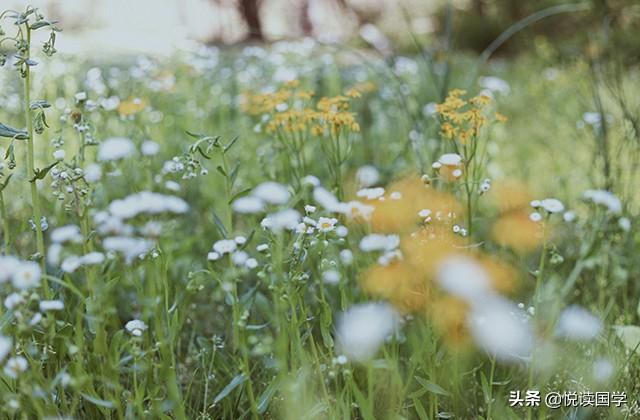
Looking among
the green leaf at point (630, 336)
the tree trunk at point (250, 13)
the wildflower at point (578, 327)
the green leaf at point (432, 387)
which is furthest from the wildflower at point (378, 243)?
the tree trunk at point (250, 13)

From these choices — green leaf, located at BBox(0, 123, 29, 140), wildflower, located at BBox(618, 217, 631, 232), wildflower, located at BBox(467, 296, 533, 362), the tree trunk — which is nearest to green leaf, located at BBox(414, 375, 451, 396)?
wildflower, located at BBox(467, 296, 533, 362)

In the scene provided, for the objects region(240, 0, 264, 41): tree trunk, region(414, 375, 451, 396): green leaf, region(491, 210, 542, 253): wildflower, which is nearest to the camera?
region(414, 375, 451, 396): green leaf

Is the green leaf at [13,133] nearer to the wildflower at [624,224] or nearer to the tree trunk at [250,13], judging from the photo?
the wildflower at [624,224]

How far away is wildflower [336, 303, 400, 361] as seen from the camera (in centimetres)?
122

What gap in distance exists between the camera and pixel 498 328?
1217 millimetres

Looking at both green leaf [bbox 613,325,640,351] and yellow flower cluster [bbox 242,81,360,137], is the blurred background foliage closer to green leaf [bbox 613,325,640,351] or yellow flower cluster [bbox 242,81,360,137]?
yellow flower cluster [bbox 242,81,360,137]

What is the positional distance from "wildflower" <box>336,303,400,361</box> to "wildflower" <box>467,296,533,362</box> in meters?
0.15

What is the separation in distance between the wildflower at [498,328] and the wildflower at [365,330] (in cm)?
15

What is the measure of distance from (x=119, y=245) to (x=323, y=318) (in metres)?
0.46

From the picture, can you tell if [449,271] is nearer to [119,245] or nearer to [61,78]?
[119,245]

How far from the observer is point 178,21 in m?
13.5

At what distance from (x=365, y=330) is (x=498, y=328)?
22cm

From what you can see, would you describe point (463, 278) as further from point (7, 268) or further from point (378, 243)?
point (7, 268)

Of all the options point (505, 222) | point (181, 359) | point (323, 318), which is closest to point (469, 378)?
point (323, 318)
